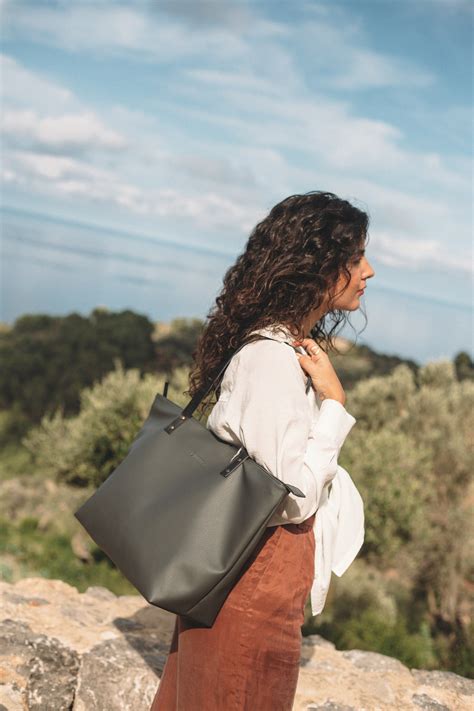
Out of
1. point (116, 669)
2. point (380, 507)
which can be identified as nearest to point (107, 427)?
point (380, 507)

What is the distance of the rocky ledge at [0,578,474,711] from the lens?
3.29m

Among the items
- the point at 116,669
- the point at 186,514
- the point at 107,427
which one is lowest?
the point at 107,427

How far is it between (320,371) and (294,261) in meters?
0.40

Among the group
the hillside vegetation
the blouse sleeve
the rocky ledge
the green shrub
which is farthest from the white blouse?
the green shrub

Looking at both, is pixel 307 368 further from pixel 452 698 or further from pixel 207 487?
pixel 452 698

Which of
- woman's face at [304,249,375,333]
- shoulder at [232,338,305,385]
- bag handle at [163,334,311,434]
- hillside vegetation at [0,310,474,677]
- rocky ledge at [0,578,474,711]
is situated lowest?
hillside vegetation at [0,310,474,677]

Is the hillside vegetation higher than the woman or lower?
lower

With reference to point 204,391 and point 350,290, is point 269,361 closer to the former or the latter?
point 204,391

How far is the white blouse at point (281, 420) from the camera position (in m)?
Result: 2.08

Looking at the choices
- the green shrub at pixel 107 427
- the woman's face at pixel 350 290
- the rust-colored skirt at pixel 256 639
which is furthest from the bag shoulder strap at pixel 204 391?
the green shrub at pixel 107 427

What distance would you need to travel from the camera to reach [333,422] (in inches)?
89.5

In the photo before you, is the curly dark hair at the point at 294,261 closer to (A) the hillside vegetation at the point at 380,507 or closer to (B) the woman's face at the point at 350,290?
(B) the woman's face at the point at 350,290

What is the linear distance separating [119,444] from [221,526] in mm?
11764

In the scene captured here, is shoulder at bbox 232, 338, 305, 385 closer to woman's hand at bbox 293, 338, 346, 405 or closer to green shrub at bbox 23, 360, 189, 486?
woman's hand at bbox 293, 338, 346, 405
